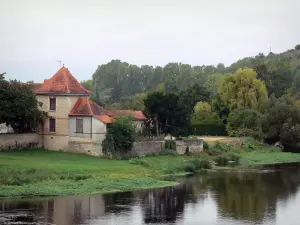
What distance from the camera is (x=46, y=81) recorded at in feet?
192

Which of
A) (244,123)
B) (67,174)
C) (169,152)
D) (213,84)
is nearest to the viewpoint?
(67,174)

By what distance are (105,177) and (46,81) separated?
16.1 m

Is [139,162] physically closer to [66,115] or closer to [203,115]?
[66,115]

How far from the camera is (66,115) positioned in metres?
56.5

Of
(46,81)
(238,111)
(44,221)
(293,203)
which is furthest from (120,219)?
(238,111)

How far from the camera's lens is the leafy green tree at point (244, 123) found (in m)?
77.1

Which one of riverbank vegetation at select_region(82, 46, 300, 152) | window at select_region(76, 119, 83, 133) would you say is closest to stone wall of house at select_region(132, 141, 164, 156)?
window at select_region(76, 119, 83, 133)

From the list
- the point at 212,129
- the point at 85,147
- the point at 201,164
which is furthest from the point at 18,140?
the point at 212,129

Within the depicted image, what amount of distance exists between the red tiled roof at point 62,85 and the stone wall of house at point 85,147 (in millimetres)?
4515

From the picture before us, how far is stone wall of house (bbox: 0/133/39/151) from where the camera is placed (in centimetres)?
5331

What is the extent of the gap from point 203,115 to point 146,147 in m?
28.5

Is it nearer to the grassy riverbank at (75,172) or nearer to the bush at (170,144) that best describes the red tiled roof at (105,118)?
the grassy riverbank at (75,172)

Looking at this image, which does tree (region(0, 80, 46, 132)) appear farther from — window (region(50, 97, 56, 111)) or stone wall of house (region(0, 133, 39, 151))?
window (region(50, 97, 56, 111))

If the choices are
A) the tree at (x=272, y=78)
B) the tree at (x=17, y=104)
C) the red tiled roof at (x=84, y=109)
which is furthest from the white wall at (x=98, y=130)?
the tree at (x=272, y=78)
